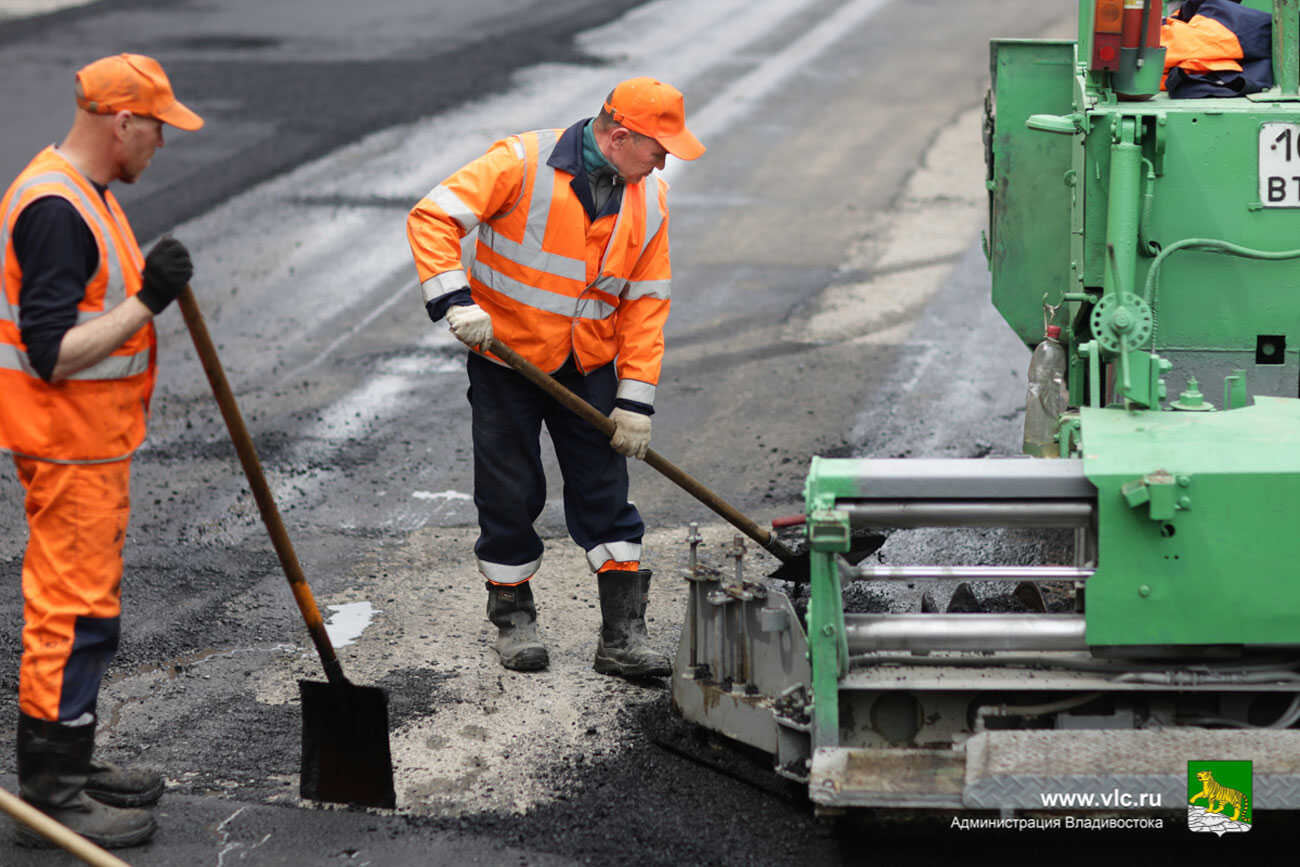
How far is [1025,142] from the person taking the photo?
579cm

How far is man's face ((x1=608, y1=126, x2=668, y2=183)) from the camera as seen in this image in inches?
171

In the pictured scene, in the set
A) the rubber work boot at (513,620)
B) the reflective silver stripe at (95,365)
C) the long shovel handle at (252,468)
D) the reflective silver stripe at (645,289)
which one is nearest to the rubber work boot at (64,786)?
the long shovel handle at (252,468)

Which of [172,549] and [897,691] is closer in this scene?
[897,691]

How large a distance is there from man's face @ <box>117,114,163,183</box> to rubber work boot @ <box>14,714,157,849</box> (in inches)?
51.8

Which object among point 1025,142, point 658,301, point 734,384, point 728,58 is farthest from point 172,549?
point 728,58

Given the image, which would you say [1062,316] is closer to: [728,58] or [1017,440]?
[1017,440]

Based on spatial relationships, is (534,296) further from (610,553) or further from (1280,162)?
(1280,162)

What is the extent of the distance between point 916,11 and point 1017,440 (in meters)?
10.9

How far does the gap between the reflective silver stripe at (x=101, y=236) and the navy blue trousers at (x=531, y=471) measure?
1289 mm

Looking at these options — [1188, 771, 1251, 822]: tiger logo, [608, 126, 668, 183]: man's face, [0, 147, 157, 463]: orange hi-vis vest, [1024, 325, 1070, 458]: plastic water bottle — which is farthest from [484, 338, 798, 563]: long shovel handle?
[1188, 771, 1251, 822]: tiger logo

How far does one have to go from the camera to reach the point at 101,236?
3523mm

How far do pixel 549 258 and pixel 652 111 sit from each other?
1.71 feet

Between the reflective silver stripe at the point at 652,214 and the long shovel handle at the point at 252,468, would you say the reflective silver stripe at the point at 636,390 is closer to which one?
the reflective silver stripe at the point at 652,214

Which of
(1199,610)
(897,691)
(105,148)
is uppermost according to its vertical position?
(105,148)
